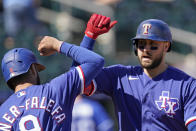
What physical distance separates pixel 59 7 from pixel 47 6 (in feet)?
1.11

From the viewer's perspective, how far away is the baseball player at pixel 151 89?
4.04m

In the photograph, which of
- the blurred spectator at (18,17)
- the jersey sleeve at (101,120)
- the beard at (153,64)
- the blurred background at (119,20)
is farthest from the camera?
the blurred background at (119,20)

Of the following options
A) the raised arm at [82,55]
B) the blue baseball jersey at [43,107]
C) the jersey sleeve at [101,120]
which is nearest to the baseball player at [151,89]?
the raised arm at [82,55]

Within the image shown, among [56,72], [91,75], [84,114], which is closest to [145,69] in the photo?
[91,75]

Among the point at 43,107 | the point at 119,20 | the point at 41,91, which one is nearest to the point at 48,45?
the point at 41,91

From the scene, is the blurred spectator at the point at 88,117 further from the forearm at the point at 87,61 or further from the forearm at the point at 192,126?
the forearm at the point at 87,61

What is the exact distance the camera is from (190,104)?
4000mm

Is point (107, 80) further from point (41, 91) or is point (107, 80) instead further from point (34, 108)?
point (34, 108)

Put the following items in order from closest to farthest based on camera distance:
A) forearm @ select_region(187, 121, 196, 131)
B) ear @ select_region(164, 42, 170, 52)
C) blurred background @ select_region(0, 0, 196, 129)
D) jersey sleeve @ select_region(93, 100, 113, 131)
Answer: forearm @ select_region(187, 121, 196, 131)
ear @ select_region(164, 42, 170, 52)
jersey sleeve @ select_region(93, 100, 113, 131)
blurred background @ select_region(0, 0, 196, 129)

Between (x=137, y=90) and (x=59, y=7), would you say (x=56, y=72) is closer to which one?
(x=59, y=7)

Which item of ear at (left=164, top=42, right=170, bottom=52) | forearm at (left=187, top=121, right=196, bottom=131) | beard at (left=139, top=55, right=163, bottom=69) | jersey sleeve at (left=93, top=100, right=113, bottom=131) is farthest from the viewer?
jersey sleeve at (left=93, top=100, right=113, bottom=131)

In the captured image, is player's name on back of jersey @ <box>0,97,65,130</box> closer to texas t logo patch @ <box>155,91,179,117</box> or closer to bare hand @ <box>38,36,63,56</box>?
bare hand @ <box>38,36,63,56</box>

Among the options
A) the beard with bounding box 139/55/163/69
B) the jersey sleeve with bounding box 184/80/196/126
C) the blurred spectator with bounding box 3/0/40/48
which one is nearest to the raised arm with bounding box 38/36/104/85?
the beard with bounding box 139/55/163/69

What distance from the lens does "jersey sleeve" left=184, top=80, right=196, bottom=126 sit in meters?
3.96
